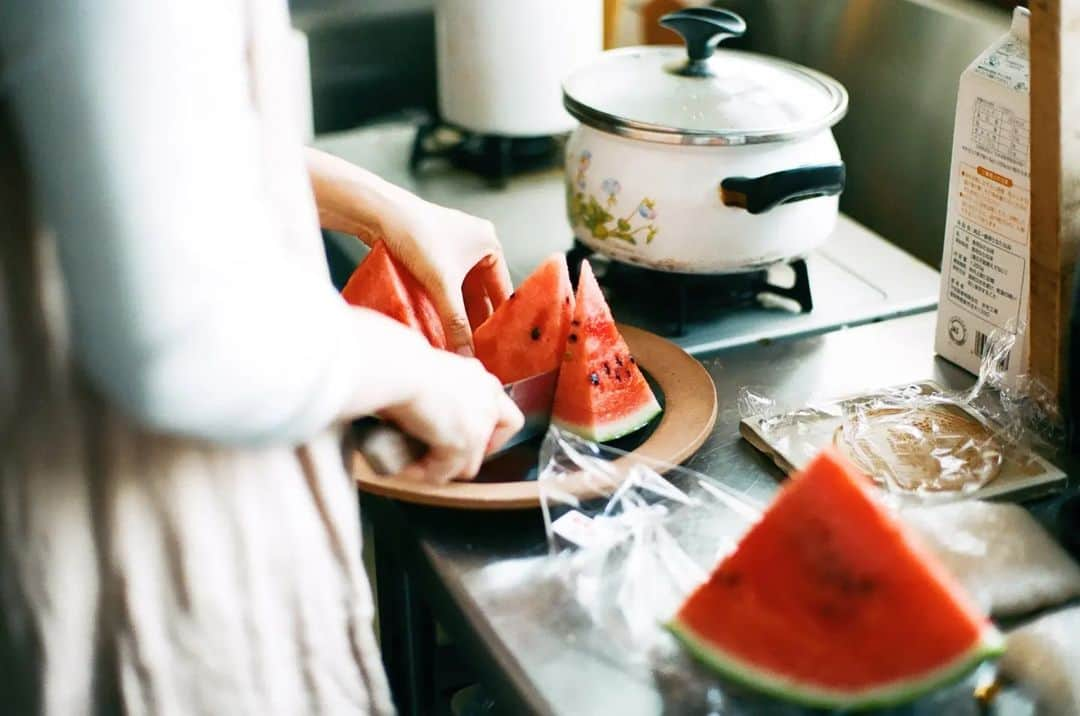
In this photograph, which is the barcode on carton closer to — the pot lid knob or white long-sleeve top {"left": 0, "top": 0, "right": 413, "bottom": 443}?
the pot lid knob

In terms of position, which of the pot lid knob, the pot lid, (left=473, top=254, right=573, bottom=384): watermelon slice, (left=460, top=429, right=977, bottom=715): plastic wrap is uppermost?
the pot lid knob

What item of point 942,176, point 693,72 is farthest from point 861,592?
point 942,176

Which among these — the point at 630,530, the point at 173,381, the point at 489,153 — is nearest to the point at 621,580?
the point at 630,530

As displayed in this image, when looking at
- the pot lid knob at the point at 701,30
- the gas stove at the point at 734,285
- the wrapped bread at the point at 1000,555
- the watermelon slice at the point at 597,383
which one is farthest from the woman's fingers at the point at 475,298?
the wrapped bread at the point at 1000,555

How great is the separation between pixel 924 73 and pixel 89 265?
4.18 feet

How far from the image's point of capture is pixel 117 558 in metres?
0.67

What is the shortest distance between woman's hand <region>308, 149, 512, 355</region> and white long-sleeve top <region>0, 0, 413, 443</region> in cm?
35

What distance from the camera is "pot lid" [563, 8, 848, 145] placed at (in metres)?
1.10

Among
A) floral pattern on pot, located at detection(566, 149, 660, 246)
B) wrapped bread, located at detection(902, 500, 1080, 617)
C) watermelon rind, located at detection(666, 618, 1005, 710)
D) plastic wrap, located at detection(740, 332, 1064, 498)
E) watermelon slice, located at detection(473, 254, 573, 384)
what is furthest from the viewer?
floral pattern on pot, located at detection(566, 149, 660, 246)

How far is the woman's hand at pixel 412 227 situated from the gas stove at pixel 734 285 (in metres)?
0.30

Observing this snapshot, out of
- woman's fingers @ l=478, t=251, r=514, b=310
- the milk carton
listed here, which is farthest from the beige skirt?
the milk carton

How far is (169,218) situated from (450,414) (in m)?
0.25

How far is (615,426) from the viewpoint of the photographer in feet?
3.18

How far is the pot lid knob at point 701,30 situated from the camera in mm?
1146
